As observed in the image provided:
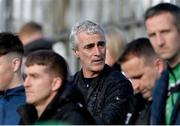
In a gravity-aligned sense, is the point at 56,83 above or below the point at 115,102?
above

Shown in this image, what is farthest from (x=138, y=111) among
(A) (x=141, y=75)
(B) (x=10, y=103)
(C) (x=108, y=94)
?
(B) (x=10, y=103)

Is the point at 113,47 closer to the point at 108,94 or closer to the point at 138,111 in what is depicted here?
the point at 108,94

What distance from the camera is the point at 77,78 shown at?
8.34m

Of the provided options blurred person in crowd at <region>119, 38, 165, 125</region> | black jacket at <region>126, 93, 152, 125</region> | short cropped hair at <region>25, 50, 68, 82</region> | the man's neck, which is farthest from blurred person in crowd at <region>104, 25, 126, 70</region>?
the man's neck

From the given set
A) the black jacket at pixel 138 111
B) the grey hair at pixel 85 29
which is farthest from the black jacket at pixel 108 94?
the grey hair at pixel 85 29

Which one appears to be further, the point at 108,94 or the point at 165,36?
the point at 108,94

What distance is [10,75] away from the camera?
830 cm

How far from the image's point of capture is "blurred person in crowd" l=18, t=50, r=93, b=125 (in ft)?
24.0

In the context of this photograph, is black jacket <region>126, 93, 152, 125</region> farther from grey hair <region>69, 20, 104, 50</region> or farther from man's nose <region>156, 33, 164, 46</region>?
grey hair <region>69, 20, 104, 50</region>

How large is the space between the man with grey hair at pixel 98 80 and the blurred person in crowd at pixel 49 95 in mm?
388

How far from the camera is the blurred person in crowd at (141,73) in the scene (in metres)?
7.47

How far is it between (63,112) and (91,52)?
3.41 feet

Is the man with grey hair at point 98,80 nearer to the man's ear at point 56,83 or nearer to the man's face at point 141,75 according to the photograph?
the man's face at point 141,75

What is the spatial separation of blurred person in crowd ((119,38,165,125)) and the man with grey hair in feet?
0.44
